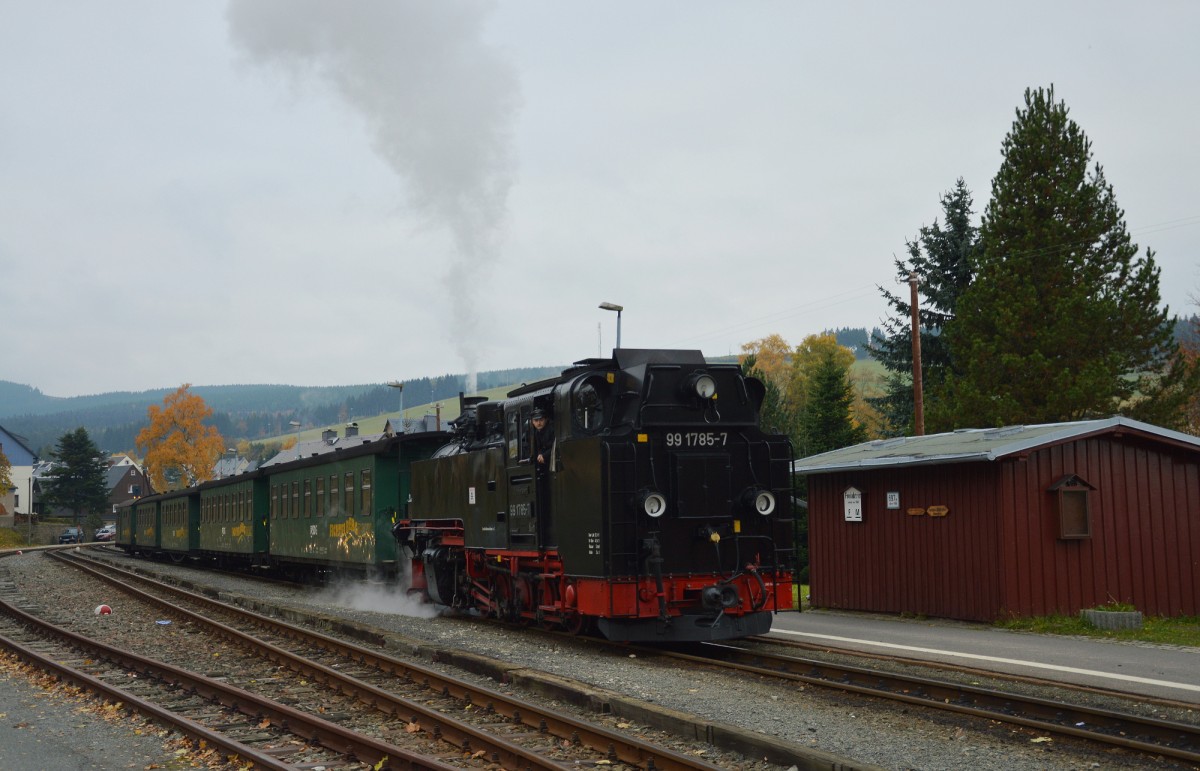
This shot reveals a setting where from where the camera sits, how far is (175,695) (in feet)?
33.4

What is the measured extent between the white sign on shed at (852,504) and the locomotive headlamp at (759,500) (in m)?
6.00

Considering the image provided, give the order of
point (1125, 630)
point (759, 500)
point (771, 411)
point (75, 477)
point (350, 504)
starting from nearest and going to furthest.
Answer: point (759, 500)
point (1125, 630)
point (350, 504)
point (771, 411)
point (75, 477)

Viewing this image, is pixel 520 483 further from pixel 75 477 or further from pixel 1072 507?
pixel 75 477

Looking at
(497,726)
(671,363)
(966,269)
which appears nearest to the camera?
(497,726)

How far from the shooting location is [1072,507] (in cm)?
1523

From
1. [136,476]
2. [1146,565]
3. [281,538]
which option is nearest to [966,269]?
[1146,565]

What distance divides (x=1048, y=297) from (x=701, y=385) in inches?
699

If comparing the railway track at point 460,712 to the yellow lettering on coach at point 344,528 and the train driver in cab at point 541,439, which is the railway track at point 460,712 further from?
the yellow lettering on coach at point 344,528

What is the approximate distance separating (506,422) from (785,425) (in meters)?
41.0

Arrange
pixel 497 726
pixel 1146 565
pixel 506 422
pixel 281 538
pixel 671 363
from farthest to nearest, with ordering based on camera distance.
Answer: pixel 281 538 < pixel 1146 565 < pixel 506 422 < pixel 671 363 < pixel 497 726

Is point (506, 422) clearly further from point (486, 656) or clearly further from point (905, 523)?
point (905, 523)

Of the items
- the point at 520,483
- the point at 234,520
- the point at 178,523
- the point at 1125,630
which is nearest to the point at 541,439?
the point at 520,483

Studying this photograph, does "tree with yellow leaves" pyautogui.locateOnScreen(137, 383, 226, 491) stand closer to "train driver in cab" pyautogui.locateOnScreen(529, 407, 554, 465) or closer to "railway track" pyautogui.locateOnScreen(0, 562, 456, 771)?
"railway track" pyautogui.locateOnScreen(0, 562, 456, 771)

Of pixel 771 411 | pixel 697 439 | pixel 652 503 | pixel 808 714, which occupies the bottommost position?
pixel 808 714
